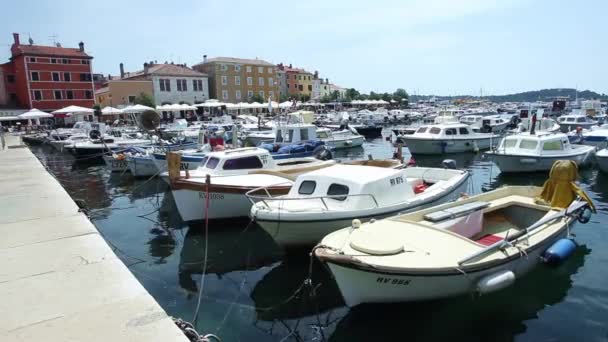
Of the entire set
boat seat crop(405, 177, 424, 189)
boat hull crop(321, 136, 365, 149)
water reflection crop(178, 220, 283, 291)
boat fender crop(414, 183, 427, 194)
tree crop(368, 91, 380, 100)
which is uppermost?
tree crop(368, 91, 380, 100)

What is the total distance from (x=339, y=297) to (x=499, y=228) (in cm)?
461

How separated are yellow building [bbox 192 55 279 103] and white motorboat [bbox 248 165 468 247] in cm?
6738

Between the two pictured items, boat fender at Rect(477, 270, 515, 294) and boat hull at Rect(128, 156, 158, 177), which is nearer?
boat fender at Rect(477, 270, 515, 294)

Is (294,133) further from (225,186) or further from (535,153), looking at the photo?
(225,186)

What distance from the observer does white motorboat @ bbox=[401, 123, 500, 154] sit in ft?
95.2

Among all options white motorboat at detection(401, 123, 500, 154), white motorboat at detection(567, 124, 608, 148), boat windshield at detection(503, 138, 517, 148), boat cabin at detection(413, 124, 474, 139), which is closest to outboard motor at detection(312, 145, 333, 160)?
white motorboat at detection(401, 123, 500, 154)

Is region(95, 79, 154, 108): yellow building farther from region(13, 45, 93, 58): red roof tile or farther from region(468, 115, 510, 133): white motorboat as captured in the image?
region(468, 115, 510, 133): white motorboat

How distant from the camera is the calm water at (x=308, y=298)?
Answer: 23.5ft

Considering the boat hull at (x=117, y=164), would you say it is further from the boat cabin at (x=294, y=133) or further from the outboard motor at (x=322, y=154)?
the outboard motor at (x=322, y=154)

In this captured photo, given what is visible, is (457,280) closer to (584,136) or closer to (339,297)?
(339,297)

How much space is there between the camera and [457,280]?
6.70 metres

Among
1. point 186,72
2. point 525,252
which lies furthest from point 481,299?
point 186,72

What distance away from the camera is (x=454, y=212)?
8938 mm

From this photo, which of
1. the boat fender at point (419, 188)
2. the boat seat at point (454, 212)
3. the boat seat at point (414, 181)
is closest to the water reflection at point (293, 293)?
the boat seat at point (454, 212)
